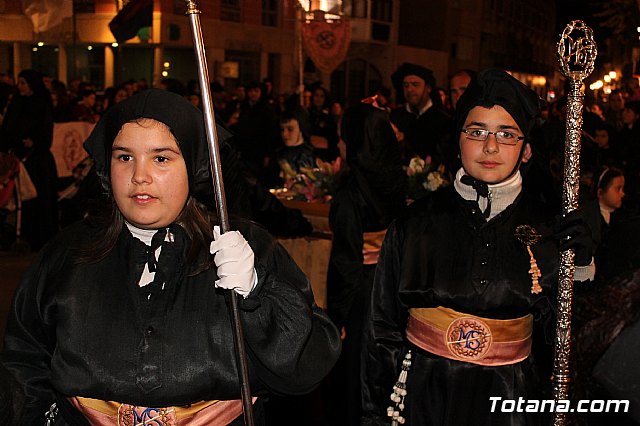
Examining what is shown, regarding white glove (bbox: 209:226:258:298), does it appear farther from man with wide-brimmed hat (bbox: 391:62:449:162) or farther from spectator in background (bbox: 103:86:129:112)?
spectator in background (bbox: 103:86:129:112)

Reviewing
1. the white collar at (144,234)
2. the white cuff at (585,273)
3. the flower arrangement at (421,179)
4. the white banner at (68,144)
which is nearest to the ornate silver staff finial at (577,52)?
the white cuff at (585,273)

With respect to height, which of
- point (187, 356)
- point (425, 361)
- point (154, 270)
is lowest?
point (425, 361)

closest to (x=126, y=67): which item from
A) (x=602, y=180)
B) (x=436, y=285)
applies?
(x=602, y=180)

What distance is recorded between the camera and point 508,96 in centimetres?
404

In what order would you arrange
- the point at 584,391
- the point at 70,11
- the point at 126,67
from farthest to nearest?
the point at 126,67
the point at 70,11
the point at 584,391

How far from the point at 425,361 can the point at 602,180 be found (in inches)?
154

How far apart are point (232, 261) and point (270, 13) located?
99.0 ft

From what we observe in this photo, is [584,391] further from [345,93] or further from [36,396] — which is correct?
[345,93]

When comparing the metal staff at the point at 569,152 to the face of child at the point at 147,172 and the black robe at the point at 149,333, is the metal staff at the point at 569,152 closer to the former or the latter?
the black robe at the point at 149,333

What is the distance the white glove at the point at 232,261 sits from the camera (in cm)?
276

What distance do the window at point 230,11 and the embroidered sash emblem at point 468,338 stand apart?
26.3 metres

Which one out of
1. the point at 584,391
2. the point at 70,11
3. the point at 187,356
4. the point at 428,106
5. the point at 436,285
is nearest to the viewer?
the point at 187,356

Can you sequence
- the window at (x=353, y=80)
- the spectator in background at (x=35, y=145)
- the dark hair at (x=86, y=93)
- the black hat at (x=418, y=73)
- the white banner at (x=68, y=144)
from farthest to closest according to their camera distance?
the window at (x=353, y=80) < the dark hair at (x=86, y=93) < the white banner at (x=68, y=144) < the spectator in background at (x=35, y=145) < the black hat at (x=418, y=73)

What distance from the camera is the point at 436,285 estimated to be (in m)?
4.06
